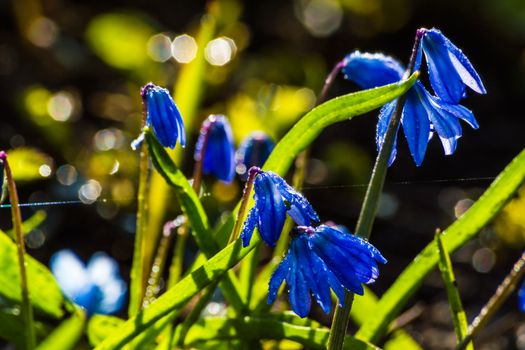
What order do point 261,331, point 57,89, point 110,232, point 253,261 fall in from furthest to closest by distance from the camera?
1. point 57,89
2. point 110,232
3. point 253,261
4. point 261,331

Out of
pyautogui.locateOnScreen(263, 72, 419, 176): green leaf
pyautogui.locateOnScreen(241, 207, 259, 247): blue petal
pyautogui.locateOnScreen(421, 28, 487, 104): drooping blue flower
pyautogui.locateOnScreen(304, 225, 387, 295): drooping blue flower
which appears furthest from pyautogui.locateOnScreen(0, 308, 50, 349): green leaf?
pyautogui.locateOnScreen(421, 28, 487, 104): drooping blue flower

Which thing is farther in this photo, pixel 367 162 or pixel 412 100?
pixel 367 162

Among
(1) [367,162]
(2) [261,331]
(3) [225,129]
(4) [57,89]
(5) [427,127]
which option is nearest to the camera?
(5) [427,127]

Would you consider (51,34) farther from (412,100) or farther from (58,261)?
(412,100)

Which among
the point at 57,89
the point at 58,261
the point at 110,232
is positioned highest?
the point at 57,89

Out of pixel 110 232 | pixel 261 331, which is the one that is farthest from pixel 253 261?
pixel 110 232

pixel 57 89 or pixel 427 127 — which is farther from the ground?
pixel 57 89
